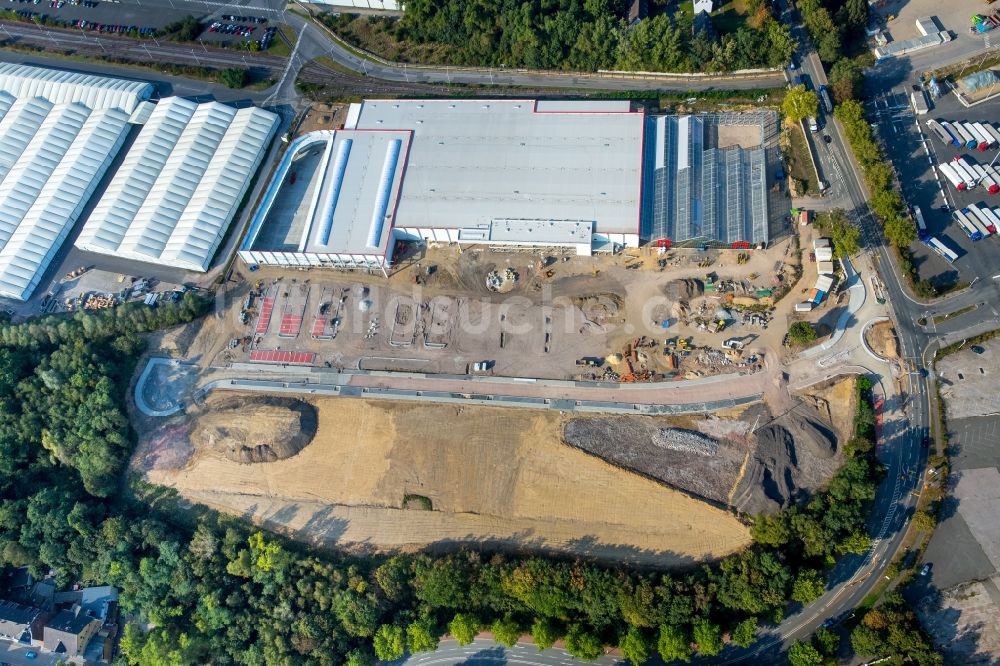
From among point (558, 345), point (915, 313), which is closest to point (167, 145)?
point (558, 345)

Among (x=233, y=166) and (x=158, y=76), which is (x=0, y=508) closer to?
(x=233, y=166)

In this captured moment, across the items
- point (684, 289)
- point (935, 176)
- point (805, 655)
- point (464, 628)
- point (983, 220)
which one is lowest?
point (464, 628)

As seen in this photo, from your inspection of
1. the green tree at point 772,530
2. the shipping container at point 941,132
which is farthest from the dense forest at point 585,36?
the green tree at point 772,530

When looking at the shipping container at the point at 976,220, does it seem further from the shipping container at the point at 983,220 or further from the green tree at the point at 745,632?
the green tree at the point at 745,632

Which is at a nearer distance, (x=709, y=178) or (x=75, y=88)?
(x=709, y=178)

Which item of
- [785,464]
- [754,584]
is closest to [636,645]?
[754,584]

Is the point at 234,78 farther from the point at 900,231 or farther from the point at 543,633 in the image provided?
the point at 900,231
